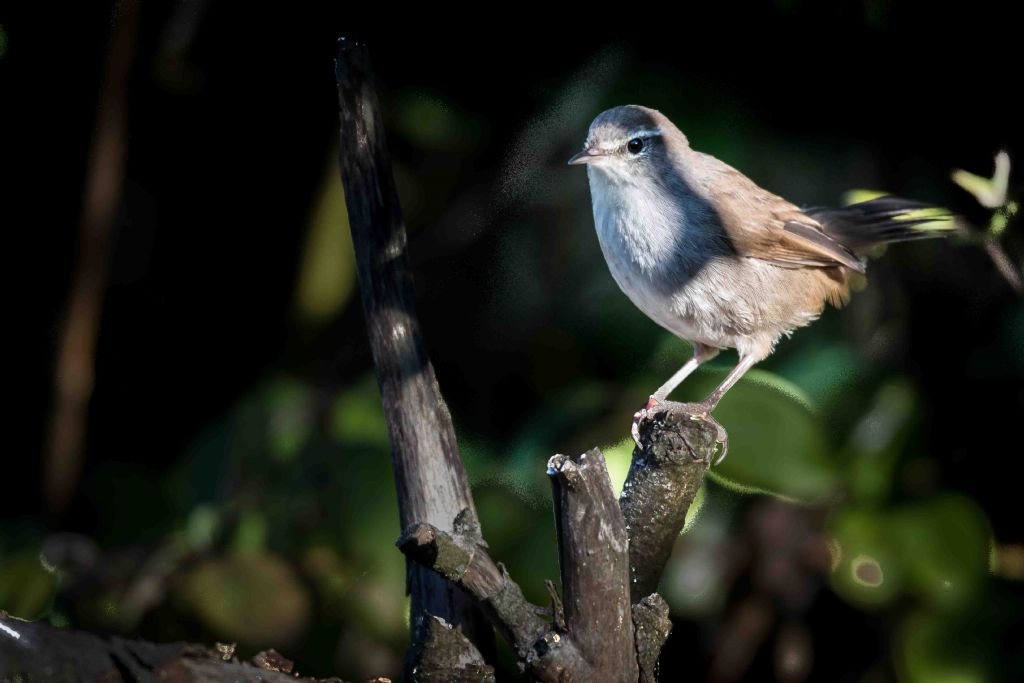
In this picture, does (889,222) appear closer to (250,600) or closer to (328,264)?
(328,264)

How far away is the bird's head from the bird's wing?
148 millimetres

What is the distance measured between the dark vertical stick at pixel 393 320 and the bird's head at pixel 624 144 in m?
0.56

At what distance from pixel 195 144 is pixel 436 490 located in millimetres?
1857

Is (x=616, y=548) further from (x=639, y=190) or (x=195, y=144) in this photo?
(x=195, y=144)

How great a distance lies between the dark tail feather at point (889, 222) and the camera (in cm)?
221

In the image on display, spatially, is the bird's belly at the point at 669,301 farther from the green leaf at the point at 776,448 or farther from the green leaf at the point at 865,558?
the green leaf at the point at 865,558

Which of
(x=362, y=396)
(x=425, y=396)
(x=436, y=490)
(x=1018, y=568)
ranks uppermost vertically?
(x=425, y=396)

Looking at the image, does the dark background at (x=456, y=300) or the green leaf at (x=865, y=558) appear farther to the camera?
the dark background at (x=456, y=300)

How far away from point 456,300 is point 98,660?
171 centimetres

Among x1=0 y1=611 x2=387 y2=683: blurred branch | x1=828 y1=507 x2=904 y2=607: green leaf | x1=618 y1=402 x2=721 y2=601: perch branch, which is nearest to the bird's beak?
x1=618 y1=402 x2=721 y2=601: perch branch

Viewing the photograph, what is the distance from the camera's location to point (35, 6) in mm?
2869

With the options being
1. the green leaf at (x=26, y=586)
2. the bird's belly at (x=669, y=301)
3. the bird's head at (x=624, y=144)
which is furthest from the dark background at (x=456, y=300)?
the bird's head at (x=624, y=144)

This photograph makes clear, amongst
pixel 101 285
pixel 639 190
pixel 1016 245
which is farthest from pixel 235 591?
pixel 1016 245

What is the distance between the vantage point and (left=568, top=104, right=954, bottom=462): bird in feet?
6.53
